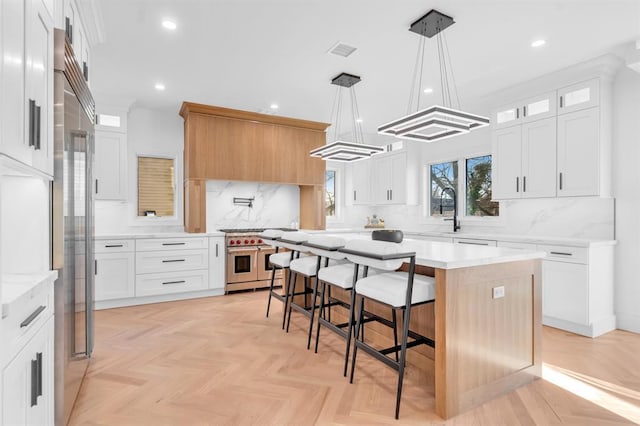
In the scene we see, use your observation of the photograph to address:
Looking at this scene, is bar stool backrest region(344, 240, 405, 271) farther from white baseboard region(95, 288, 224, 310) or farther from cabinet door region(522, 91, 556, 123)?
white baseboard region(95, 288, 224, 310)

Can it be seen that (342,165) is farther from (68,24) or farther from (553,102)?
(68,24)

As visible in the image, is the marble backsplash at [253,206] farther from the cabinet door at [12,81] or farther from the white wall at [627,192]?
the white wall at [627,192]

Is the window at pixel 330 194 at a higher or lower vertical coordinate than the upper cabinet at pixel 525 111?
lower

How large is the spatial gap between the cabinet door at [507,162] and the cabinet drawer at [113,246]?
15.7 feet

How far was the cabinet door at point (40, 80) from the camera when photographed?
1.48m

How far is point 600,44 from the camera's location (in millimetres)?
3260

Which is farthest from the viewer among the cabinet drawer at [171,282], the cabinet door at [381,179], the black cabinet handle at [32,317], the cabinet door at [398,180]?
the cabinet door at [381,179]

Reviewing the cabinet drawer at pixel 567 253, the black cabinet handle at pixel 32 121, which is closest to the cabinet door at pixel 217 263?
the black cabinet handle at pixel 32 121

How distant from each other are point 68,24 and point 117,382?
2449 mm

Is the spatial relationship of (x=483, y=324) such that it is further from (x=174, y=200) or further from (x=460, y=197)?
(x=174, y=200)

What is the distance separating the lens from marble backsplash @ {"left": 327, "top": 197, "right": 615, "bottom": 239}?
3883 mm

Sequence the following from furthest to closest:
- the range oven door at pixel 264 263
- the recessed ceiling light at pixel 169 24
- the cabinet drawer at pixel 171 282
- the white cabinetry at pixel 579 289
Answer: the range oven door at pixel 264 263 < the cabinet drawer at pixel 171 282 < the white cabinetry at pixel 579 289 < the recessed ceiling light at pixel 169 24

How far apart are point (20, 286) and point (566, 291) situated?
4369mm

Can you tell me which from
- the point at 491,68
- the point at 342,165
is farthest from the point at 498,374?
the point at 342,165
